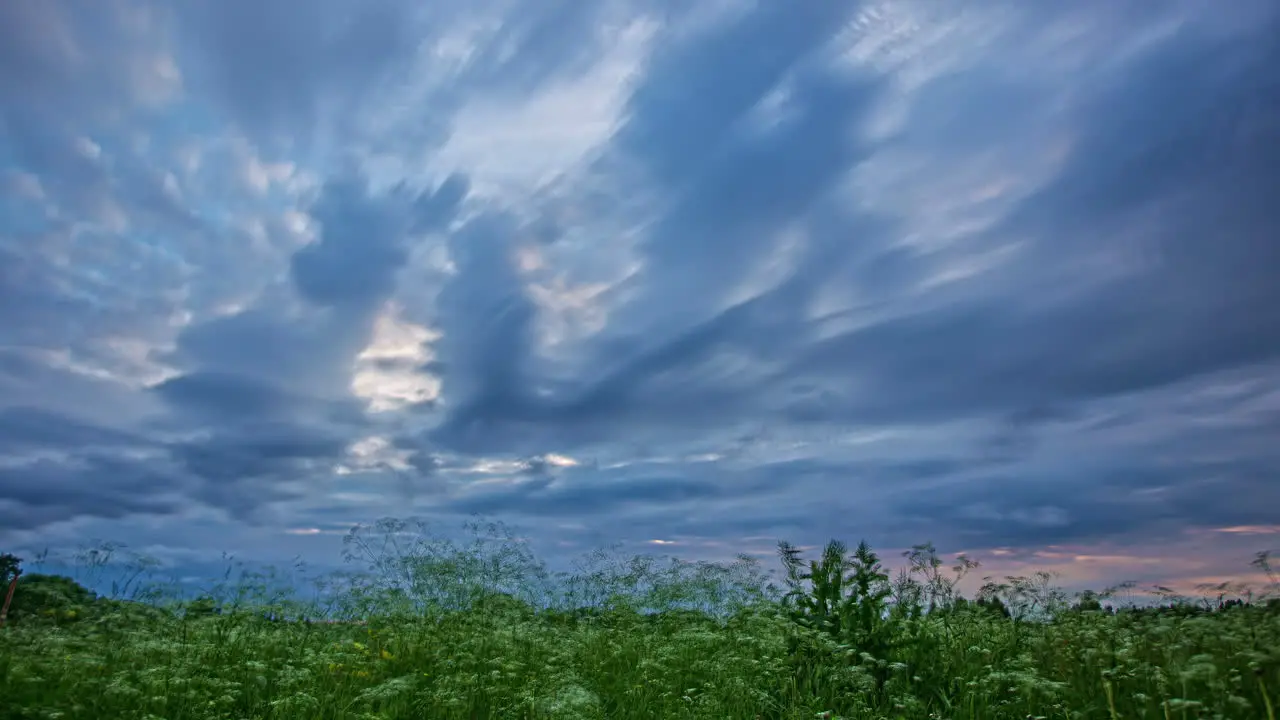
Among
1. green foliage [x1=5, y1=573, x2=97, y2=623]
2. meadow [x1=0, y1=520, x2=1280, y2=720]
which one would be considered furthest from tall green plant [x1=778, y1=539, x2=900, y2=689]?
green foliage [x1=5, y1=573, x2=97, y2=623]

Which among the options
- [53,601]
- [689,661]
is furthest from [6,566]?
[689,661]

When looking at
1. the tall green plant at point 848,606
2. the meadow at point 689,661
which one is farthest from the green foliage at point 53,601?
the tall green plant at point 848,606

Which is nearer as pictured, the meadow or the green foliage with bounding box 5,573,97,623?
the meadow

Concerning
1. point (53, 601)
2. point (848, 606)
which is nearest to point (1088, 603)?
point (848, 606)

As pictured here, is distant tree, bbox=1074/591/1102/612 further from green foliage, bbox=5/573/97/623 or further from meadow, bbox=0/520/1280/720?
green foliage, bbox=5/573/97/623

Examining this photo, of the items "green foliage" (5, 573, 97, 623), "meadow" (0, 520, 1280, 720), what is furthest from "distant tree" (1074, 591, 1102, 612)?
"green foliage" (5, 573, 97, 623)

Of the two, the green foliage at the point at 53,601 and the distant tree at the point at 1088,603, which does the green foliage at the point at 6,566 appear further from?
the distant tree at the point at 1088,603

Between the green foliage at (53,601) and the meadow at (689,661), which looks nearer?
the meadow at (689,661)

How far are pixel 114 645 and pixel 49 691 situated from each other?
1.40 metres

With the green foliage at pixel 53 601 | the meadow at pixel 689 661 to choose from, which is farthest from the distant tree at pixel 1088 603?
the green foliage at pixel 53 601

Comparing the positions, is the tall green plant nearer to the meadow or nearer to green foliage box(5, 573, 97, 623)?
the meadow

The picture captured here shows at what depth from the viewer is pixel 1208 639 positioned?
7.36 metres

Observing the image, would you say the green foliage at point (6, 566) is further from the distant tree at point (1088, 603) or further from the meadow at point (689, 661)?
the distant tree at point (1088, 603)

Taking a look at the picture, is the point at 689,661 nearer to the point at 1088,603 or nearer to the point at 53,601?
the point at 1088,603
